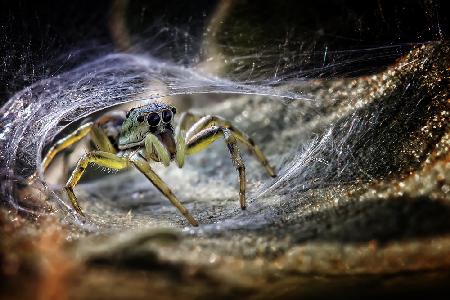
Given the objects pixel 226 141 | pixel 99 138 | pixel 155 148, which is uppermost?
pixel 99 138

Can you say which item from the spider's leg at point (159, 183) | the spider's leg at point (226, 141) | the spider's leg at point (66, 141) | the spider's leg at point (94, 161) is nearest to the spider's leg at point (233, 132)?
the spider's leg at point (226, 141)

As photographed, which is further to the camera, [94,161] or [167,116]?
[167,116]

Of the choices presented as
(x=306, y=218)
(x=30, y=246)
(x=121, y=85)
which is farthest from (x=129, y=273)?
(x=121, y=85)

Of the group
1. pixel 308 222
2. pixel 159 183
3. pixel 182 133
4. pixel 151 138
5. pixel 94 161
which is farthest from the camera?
pixel 182 133

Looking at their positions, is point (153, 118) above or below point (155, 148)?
above

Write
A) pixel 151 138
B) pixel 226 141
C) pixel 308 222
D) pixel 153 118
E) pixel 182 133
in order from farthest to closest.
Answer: pixel 182 133, pixel 153 118, pixel 151 138, pixel 226 141, pixel 308 222

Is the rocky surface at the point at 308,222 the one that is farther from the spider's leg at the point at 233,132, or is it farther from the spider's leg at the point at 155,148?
the spider's leg at the point at 155,148

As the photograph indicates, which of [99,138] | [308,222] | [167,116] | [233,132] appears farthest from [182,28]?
[308,222]

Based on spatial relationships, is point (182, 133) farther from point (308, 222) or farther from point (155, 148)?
point (308, 222)
